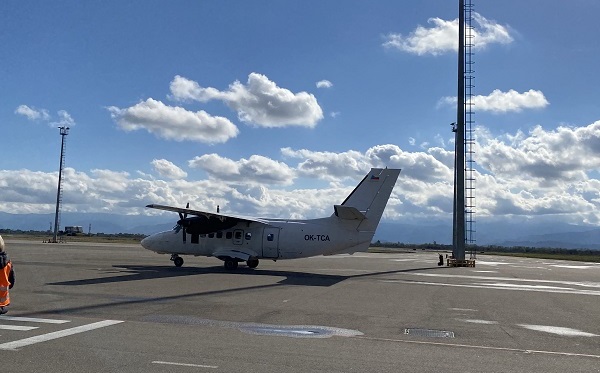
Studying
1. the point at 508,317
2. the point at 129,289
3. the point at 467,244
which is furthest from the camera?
the point at 467,244

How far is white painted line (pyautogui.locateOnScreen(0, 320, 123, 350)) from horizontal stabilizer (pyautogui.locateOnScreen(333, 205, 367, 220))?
15.4 meters

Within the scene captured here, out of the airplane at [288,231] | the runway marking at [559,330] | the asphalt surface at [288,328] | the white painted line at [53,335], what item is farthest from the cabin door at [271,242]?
the runway marking at [559,330]

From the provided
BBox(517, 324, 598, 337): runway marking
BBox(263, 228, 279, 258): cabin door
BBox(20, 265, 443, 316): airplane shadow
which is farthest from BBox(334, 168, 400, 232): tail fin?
BBox(517, 324, 598, 337): runway marking

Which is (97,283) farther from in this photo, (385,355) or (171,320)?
(385,355)

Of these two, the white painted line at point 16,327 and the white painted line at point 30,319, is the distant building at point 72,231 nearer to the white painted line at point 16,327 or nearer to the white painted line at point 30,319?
the white painted line at point 30,319

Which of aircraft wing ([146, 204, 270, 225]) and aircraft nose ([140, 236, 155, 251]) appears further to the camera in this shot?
aircraft nose ([140, 236, 155, 251])

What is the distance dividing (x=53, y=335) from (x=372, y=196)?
19079mm

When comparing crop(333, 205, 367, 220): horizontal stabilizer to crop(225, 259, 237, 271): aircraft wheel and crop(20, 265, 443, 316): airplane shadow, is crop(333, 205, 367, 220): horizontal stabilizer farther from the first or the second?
crop(225, 259, 237, 271): aircraft wheel

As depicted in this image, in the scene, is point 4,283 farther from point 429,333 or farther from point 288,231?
point 288,231

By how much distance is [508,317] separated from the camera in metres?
14.2

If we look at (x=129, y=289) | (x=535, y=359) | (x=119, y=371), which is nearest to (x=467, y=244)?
(x=129, y=289)

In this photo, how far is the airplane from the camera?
2666 cm

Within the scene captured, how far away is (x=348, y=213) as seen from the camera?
26.1 metres

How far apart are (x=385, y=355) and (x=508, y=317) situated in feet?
Answer: 21.8
